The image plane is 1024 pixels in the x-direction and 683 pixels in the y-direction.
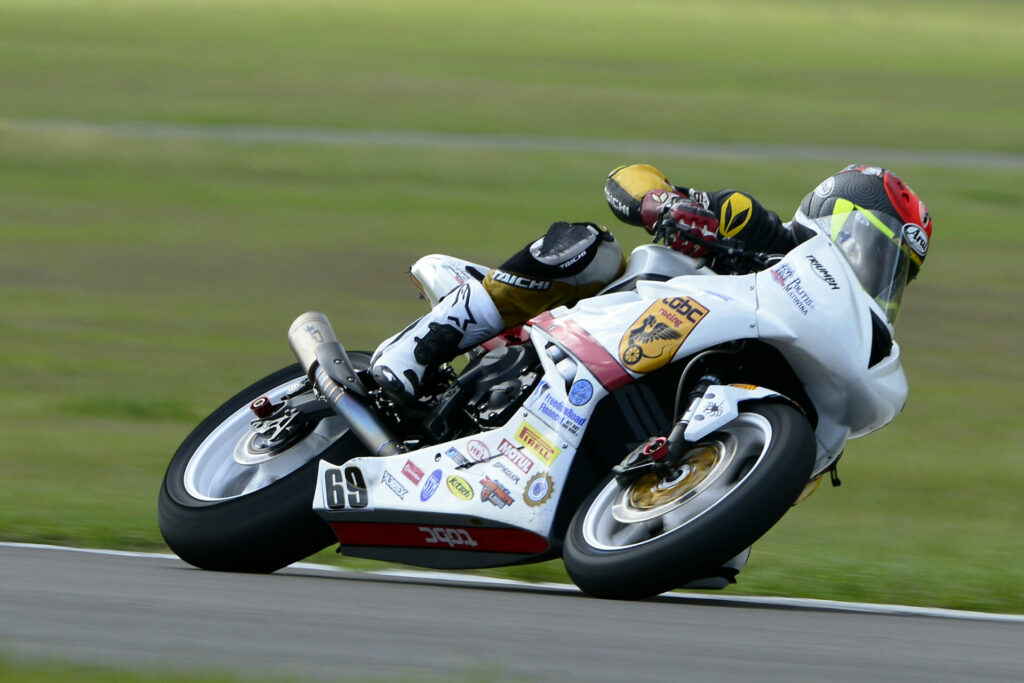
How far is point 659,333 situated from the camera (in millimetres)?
4398

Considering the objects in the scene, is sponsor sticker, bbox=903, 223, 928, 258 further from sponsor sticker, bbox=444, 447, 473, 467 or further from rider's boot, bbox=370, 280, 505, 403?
sponsor sticker, bbox=444, 447, 473, 467

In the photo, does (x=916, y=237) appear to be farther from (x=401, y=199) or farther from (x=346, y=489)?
(x=401, y=199)

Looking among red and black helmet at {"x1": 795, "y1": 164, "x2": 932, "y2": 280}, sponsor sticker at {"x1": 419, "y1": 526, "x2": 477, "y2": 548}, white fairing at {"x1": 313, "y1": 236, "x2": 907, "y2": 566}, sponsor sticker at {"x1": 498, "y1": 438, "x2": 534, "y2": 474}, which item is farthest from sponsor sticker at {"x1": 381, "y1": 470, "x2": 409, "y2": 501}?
red and black helmet at {"x1": 795, "y1": 164, "x2": 932, "y2": 280}

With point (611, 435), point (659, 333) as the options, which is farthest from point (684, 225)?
point (611, 435)

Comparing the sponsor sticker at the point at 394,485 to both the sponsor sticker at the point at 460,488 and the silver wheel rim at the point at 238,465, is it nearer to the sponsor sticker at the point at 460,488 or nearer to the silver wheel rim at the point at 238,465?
the sponsor sticker at the point at 460,488

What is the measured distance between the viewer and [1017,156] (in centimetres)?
2164

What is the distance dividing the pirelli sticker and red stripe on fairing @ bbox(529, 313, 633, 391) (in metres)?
0.04

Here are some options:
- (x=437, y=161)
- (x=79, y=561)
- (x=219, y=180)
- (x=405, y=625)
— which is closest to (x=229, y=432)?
(x=79, y=561)

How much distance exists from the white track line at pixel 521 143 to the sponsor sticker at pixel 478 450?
1498 centimetres

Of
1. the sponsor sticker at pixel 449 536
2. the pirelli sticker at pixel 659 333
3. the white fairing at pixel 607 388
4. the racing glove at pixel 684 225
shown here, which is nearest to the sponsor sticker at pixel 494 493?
the white fairing at pixel 607 388

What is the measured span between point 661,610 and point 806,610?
2.03ft

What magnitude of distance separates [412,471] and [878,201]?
154 cm

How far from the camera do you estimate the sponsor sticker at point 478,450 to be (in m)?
4.61

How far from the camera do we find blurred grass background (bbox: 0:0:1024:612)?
689 cm
